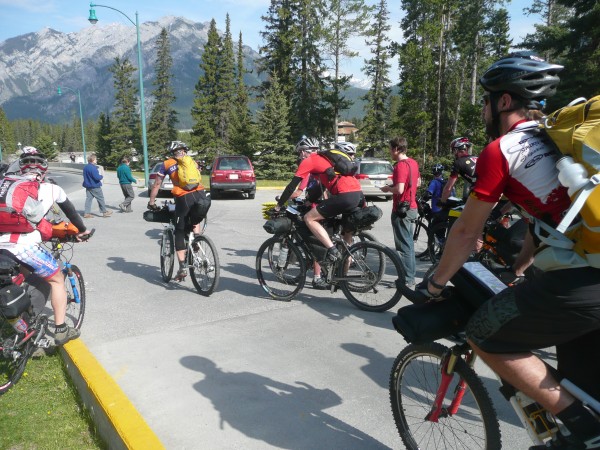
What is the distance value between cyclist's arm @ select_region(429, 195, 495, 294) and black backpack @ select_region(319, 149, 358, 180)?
3753 mm

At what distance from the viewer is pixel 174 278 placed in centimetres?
704

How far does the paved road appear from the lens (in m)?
3.24

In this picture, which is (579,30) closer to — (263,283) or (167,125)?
(263,283)

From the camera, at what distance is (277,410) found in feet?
11.5

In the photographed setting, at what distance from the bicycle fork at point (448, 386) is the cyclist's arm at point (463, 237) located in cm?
40

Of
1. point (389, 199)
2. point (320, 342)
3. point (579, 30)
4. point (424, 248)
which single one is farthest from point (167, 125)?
point (320, 342)

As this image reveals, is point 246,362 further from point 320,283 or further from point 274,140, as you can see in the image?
point 274,140

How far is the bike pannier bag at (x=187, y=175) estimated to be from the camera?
6.68 metres

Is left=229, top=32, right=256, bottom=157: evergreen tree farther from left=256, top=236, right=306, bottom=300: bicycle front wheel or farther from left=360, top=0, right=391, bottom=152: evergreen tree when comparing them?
left=256, top=236, right=306, bottom=300: bicycle front wheel

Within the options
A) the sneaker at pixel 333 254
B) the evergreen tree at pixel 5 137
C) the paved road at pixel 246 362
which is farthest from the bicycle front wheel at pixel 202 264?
the evergreen tree at pixel 5 137

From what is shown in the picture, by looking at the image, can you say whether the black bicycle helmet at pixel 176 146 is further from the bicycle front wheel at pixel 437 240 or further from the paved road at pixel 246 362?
the bicycle front wheel at pixel 437 240

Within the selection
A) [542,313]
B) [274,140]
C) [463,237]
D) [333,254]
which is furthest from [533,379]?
[274,140]

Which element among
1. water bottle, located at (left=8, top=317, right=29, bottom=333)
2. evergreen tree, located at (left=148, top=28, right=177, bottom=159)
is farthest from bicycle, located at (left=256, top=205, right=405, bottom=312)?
evergreen tree, located at (left=148, top=28, right=177, bottom=159)

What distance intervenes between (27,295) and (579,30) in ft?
60.3
